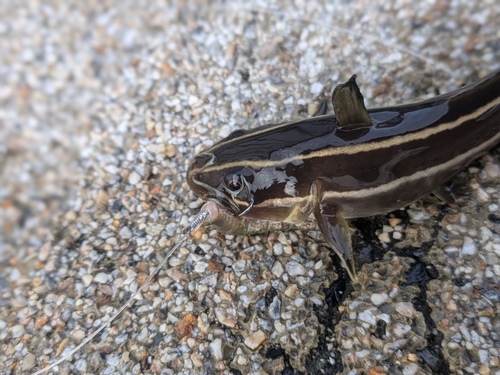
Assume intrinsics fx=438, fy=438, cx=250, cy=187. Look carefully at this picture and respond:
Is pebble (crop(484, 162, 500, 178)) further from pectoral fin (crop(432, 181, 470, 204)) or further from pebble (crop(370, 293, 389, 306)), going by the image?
pebble (crop(370, 293, 389, 306))

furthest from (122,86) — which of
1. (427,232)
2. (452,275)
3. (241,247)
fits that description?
(452,275)

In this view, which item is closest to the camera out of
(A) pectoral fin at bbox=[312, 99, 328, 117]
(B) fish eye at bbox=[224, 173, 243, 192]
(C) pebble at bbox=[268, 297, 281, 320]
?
(B) fish eye at bbox=[224, 173, 243, 192]

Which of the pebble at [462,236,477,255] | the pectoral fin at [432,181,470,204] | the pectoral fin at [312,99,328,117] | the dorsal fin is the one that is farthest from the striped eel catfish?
the pectoral fin at [312,99,328,117]

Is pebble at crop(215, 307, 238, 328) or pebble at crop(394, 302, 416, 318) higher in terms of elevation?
pebble at crop(215, 307, 238, 328)

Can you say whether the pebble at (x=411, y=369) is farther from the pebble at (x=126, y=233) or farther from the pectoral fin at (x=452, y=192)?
the pebble at (x=126, y=233)

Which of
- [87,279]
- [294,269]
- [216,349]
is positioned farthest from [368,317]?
[87,279]

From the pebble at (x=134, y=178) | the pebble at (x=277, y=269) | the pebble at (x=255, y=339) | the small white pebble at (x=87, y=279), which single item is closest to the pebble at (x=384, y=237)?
the pebble at (x=277, y=269)
